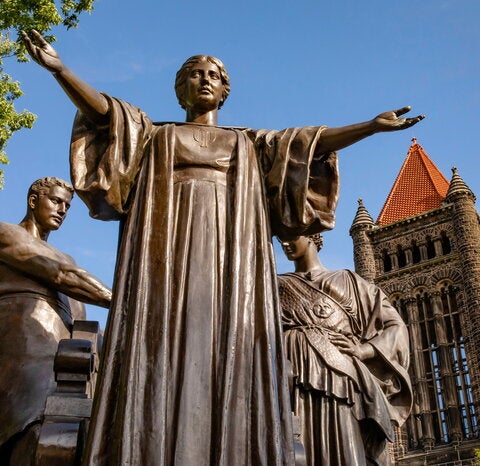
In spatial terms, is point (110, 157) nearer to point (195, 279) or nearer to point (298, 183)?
point (195, 279)

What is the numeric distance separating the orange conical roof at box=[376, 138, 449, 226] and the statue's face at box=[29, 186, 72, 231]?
5279 cm

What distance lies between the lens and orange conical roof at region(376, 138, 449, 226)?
5675 centimetres

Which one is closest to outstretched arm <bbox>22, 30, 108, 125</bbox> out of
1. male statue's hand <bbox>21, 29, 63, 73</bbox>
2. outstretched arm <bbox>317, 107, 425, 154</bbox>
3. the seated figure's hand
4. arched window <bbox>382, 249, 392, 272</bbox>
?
male statue's hand <bbox>21, 29, 63, 73</bbox>

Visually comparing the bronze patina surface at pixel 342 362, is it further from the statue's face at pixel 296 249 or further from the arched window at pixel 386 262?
the arched window at pixel 386 262

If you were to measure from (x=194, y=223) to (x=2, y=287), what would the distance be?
0.90 metres

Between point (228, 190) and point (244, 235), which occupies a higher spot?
point (228, 190)

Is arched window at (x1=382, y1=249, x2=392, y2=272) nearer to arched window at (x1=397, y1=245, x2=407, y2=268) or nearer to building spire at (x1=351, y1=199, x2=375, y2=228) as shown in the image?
arched window at (x1=397, y1=245, x2=407, y2=268)

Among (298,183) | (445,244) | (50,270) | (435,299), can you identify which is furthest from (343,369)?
(445,244)

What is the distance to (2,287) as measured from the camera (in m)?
3.29

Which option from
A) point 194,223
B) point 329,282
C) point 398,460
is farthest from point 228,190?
point 398,460

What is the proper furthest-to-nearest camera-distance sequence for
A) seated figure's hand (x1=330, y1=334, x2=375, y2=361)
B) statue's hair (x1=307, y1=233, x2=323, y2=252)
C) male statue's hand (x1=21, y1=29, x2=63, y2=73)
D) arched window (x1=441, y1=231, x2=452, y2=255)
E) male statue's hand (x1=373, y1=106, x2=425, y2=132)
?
arched window (x1=441, y1=231, x2=452, y2=255) → statue's hair (x1=307, y1=233, x2=323, y2=252) → seated figure's hand (x1=330, y1=334, x2=375, y2=361) → male statue's hand (x1=373, y1=106, x2=425, y2=132) → male statue's hand (x1=21, y1=29, x2=63, y2=73)

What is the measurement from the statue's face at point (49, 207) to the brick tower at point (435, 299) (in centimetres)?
4222

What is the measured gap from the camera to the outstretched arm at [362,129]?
3.08m

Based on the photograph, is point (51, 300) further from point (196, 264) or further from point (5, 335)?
point (196, 264)
